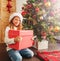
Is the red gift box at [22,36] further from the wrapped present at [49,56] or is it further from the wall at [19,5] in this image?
the wall at [19,5]

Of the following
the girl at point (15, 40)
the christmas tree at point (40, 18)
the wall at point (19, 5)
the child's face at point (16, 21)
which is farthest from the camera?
the wall at point (19, 5)

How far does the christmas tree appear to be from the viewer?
242 cm

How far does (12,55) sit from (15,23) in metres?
0.41

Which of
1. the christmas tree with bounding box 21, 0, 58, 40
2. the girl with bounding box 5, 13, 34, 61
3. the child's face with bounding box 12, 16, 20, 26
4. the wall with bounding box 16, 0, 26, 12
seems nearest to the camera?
the girl with bounding box 5, 13, 34, 61

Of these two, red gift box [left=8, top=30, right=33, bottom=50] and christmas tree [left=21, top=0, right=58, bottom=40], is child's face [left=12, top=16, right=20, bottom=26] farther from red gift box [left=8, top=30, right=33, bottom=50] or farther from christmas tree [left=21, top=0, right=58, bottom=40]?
christmas tree [left=21, top=0, right=58, bottom=40]

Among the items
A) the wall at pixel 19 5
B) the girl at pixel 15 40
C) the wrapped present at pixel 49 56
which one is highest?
the wall at pixel 19 5

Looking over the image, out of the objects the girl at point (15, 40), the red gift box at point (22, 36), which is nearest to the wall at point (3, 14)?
the girl at point (15, 40)

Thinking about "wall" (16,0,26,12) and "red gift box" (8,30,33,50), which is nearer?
"red gift box" (8,30,33,50)

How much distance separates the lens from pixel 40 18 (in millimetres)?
2404

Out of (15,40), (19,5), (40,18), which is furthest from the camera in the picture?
(19,5)

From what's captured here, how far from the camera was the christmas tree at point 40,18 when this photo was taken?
95.2 inches

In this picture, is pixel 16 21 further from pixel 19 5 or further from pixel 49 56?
pixel 19 5

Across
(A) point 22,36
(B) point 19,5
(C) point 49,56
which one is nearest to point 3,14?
(B) point 19,5

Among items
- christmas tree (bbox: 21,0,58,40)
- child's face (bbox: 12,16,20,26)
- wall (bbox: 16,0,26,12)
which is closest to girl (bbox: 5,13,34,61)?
child's face (bbox: 12,16,20,26)
